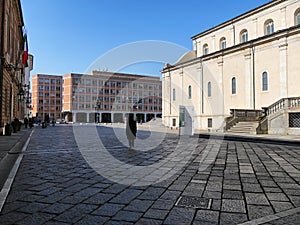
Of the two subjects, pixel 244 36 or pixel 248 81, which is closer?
pixel 248 81

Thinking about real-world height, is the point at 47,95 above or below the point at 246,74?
above

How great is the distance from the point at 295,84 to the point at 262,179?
20892 millimetres

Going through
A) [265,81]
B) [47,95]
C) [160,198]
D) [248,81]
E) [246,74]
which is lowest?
[160,198]

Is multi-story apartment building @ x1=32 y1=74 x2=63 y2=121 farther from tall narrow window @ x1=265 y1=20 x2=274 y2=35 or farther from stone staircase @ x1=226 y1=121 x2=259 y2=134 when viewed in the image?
stone staircase @ x1=226 y1=121 x2=259 y2=134

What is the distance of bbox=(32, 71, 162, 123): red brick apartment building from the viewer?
3172 inches

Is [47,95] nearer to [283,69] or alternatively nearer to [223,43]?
[223,43]

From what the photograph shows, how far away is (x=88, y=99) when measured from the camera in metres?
82.0

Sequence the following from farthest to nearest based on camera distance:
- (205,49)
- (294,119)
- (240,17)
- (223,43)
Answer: (205,49), (223,43), (240,17), (294,119)

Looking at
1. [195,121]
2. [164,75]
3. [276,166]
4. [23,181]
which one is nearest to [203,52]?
[164,75]

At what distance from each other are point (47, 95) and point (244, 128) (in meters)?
82.3

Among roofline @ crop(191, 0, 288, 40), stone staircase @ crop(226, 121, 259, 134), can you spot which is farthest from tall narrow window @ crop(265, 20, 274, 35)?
stone staircase @ crop(226, 121, 259, 134)

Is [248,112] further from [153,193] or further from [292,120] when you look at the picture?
[153,193]

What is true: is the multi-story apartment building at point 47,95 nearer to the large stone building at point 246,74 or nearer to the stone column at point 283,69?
the large stone building at point 246,74

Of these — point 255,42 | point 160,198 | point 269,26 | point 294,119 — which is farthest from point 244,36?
point 160,198
